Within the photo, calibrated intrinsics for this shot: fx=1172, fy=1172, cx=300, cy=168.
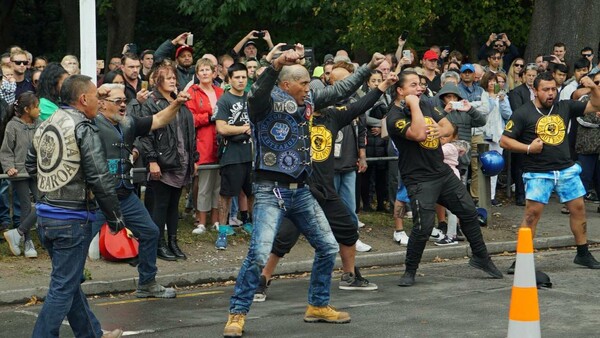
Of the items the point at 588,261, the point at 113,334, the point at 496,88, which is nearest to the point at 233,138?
the point at 588,261

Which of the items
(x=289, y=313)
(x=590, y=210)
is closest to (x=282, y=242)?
(x=289, y=313)

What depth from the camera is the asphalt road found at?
30.4 ft

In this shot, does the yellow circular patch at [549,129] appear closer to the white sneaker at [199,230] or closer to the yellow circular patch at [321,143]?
the yellow circular patch at [321,143]

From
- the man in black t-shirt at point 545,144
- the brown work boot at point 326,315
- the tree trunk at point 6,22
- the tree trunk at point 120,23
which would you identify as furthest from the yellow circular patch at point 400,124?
the tree trunk at point 6,22

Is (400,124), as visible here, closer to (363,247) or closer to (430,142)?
(430,142)

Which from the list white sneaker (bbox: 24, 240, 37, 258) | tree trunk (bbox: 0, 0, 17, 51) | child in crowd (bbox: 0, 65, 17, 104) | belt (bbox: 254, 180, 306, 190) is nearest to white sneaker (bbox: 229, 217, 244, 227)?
white sneaker (bbox: 24, 240, 37, 258)

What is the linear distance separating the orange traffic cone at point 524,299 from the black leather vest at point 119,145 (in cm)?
407

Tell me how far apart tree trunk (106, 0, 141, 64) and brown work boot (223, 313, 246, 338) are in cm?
1786

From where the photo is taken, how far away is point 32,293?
36.2 ft

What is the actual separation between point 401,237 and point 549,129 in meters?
2.71

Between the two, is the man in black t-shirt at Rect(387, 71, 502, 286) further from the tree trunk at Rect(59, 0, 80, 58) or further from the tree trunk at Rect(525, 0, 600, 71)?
the tree trunk at Rect(59, 0, 80, 58)

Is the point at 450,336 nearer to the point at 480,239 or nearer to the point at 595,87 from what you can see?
the point at 480,239

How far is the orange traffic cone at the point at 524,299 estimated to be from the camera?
741 cm

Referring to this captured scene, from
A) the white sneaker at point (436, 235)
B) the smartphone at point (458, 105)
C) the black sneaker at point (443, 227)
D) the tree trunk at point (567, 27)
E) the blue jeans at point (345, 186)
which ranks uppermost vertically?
the tree trunk at point (567, 27)
